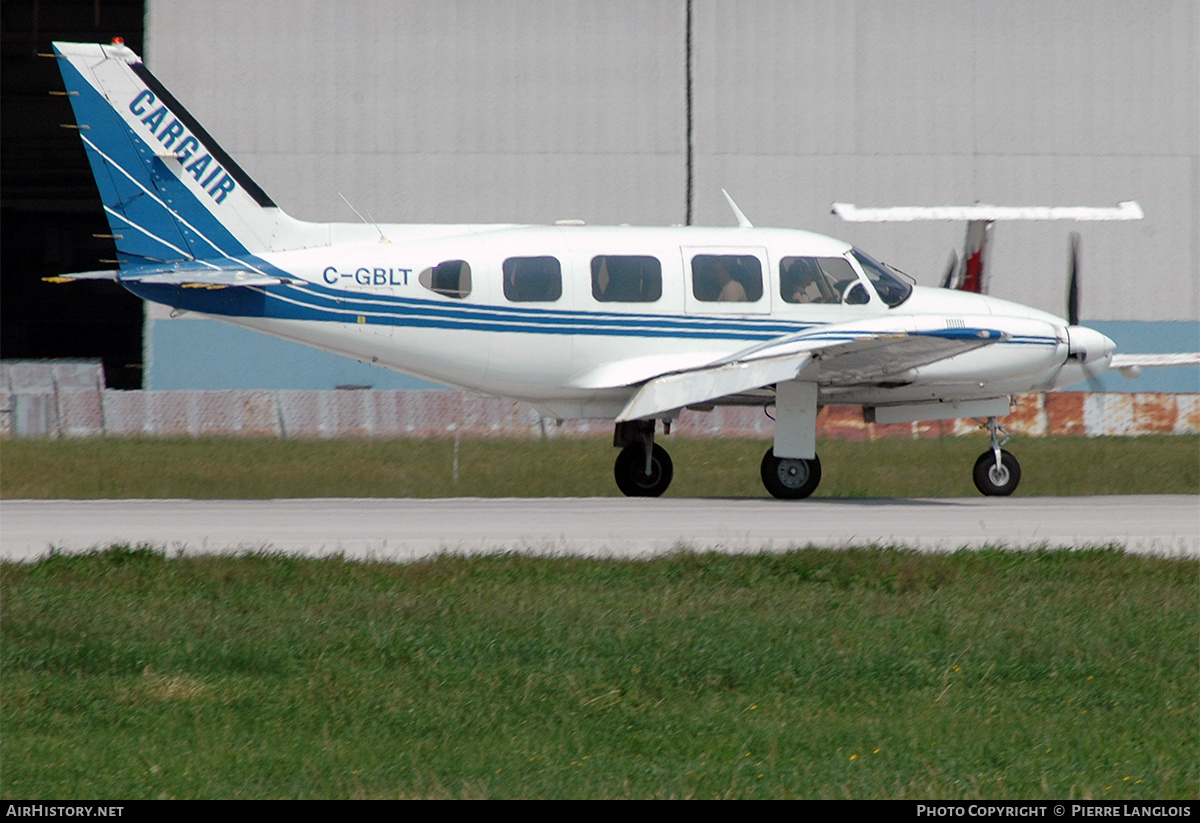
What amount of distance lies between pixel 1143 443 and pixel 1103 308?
8.55 m

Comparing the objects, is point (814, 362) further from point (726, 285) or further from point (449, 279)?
point (449, 279)

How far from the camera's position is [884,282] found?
54.3 ft

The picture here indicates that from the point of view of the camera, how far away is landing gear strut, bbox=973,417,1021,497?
54.8 ft

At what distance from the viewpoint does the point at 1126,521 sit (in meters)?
13.8

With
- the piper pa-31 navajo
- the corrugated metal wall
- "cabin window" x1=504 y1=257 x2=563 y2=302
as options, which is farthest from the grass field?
the corrugated metal wall

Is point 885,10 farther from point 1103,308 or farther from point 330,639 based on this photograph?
point 330,639

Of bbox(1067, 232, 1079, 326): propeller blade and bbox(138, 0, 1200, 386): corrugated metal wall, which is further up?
bbox(138, 0, 1200, 386): corrugated metal wall

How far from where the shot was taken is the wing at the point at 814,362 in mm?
14656

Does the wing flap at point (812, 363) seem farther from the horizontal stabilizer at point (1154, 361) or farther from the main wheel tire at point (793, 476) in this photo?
the horizontal stabilizer at point (1154, 361)

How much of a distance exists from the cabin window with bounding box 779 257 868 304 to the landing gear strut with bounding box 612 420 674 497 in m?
2.58

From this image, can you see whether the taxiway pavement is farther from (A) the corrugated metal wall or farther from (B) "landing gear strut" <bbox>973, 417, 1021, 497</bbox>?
(A) the corrugated metal wall

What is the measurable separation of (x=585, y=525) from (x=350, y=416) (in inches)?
570

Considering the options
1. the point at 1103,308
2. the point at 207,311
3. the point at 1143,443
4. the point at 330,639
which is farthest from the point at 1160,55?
the point at 330,639

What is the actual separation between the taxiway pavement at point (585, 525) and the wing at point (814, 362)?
1.30m
